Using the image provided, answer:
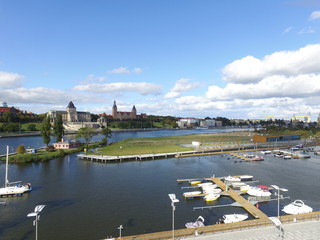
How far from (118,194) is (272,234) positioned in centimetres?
2538

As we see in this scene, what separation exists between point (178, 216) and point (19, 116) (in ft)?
710

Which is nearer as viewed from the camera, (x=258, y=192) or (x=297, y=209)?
(x=297, y=209)

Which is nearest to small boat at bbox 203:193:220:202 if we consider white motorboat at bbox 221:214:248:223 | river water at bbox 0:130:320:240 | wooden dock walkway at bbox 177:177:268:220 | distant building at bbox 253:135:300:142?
river water at bbox 0:130:320:240

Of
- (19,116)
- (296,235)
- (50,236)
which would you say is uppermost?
(19,116)

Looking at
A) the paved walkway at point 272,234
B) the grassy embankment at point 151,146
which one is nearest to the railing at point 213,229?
the paved walkway at point 272,234

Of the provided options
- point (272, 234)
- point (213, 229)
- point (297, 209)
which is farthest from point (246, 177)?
point (213, 229)

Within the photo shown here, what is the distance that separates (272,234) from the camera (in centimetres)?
2000

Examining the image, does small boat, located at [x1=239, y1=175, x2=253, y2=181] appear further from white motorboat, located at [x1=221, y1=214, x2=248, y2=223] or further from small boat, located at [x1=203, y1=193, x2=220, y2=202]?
white motorboat, located at [x1=221, y1=214, x2=248, y2=223]

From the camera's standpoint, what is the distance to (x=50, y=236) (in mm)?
24094

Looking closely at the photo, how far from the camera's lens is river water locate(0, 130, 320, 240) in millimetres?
26156

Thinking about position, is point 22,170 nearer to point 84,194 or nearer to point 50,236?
point 84,194

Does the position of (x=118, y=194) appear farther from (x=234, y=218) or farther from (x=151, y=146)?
(x=151, y=146)

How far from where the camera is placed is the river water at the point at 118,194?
2616 centimetres

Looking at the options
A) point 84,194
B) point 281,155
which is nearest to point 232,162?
point 281,155
